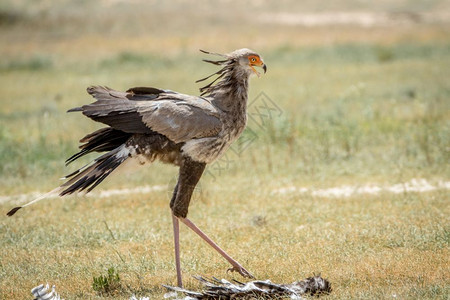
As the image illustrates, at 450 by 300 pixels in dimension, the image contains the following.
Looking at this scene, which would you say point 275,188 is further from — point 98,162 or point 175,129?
point 98,162

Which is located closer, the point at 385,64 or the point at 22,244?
the point at 22,244

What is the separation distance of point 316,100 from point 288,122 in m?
4.84

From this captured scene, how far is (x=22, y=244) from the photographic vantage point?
779cm

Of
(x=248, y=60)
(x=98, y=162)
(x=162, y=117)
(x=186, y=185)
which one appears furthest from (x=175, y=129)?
(x=248, y=60)

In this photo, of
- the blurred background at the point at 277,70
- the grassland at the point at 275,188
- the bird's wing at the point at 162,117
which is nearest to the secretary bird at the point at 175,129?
the bird's wing at the point at 162,117

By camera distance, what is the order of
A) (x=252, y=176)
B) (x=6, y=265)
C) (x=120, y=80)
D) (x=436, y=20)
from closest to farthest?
(x=6, y=265)
(x=252, y=176)
(x=120, y=80)
(x=436, y=20)

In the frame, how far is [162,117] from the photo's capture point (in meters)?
6.27

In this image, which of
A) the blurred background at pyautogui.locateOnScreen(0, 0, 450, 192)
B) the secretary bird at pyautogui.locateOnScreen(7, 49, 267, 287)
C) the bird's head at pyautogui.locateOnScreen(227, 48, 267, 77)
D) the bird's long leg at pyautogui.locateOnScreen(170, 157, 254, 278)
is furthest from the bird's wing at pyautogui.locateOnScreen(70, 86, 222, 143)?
the blurred background at pyautogui.locateOnScreen(0, 0, 450, 192)

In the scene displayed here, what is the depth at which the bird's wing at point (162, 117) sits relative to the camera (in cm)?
624

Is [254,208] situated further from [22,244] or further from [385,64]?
[385,64]

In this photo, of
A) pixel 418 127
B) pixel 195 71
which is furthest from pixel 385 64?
pixel 418 127

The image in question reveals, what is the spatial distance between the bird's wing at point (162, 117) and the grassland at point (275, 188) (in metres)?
0.58

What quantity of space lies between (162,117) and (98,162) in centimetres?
73

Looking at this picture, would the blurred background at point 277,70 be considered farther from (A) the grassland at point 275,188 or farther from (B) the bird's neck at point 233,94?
(B) the bird's neck at point 233,94
